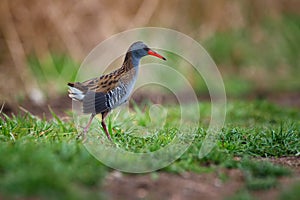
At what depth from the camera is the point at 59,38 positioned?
42.9 feet

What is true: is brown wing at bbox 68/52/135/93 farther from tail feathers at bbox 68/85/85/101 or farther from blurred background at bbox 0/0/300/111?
blurred background at bbox 0/0/300/111

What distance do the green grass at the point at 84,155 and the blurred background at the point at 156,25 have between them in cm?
346

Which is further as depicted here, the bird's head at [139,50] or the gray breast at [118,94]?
the bird's head at [139,50]

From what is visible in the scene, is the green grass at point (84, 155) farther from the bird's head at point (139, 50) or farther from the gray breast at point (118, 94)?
the bird's head at point (139, 50)

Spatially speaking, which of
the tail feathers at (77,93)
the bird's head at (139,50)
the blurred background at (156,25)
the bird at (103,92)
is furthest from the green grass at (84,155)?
the blurred background at (156,25)

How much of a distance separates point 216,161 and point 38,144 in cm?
193

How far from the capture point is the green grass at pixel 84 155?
443 cm

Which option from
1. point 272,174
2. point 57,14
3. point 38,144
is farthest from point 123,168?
point 57,14

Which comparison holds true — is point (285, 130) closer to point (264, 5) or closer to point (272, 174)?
point (272, 174)

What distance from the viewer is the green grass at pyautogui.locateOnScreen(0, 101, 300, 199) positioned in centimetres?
443

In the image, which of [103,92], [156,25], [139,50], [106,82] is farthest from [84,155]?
[156,25]

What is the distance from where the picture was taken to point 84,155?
205 inches

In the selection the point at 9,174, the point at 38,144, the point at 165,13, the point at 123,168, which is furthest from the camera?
the point at 165,13

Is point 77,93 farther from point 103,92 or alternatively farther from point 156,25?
point 156,25
